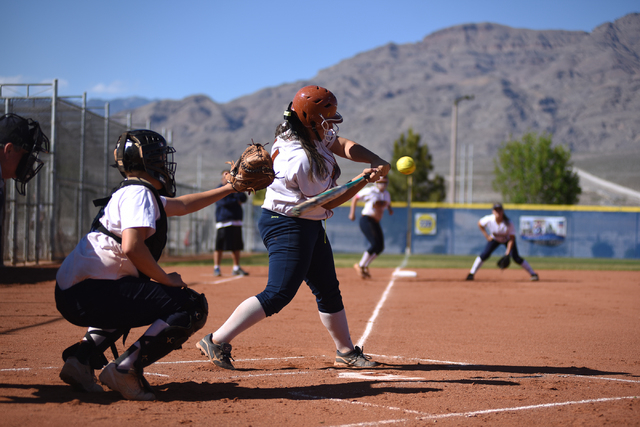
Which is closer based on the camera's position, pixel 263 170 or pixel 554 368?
pixel 263 170

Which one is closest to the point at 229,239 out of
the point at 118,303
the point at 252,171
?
the point at 252,171

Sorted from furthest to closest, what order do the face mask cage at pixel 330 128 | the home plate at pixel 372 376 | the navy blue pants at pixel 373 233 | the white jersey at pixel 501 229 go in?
the white jersey at pixel 501 229 → the navy blue pants at pixel 373 233 → the face mask cage at pixel 330 128 → the home plate at pixel 372 376

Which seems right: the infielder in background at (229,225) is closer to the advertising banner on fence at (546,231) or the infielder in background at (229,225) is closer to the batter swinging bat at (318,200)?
the batter swinging bat at (318,200)

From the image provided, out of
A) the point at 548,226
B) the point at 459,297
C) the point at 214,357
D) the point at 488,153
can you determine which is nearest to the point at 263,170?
the point at 214,357

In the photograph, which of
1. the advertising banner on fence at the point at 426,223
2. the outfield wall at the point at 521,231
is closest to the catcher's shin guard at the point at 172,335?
the outfield wall at the point at 521,231

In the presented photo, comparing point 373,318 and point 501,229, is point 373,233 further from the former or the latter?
point 373,318

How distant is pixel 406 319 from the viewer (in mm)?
8086

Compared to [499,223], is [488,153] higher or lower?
higher

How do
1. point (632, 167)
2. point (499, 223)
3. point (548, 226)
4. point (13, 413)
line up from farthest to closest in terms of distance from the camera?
point (632, 167)
point (548, 226)
point (499, 223)
point (13, 413)

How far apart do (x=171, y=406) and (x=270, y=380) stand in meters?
0.97

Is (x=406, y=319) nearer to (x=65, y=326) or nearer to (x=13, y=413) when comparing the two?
(x=65, y=326)

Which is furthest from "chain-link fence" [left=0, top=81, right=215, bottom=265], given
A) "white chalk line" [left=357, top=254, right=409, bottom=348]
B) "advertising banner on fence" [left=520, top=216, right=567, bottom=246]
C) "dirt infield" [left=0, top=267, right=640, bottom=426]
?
"advertising banner on fence" [left=520, top=216, right=567, bottom=246]

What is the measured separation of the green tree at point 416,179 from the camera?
1935 inches

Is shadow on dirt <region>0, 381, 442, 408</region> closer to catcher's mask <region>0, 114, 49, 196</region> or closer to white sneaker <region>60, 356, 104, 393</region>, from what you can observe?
white sneaker <region>60, 356, 104, 393</region>
